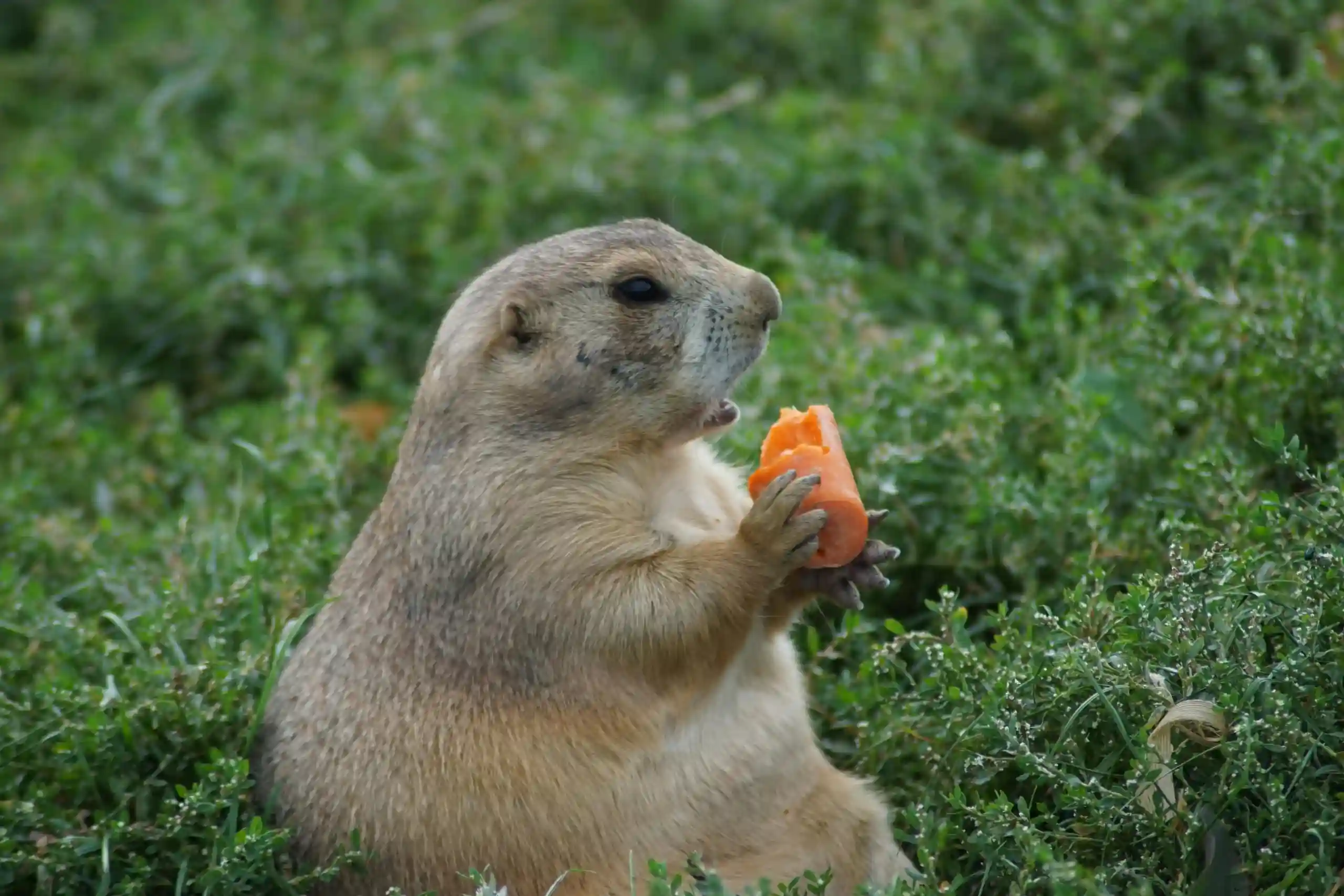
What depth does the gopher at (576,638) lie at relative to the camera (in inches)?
151

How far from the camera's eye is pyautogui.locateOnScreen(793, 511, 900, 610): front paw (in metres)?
4.06

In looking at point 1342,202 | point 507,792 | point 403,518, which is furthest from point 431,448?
point 1342,202

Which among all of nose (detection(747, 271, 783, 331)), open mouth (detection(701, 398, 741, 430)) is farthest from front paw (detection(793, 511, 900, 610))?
nose (detection(747, 271, 783, 331))

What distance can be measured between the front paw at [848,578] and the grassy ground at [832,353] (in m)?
0.23

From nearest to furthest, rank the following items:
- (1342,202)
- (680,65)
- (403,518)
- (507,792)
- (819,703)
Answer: (507,792), (403,518), (819,703), (1342,202), (680,65)

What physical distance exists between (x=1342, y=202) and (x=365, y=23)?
→ 5.66 m

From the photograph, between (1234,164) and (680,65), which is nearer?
(1234,164)

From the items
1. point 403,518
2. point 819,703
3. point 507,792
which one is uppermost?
point 403,518

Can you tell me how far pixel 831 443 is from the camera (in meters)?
4.20

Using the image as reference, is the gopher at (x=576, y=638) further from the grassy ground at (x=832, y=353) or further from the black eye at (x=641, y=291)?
the grassy ground at (x=832, y=353)

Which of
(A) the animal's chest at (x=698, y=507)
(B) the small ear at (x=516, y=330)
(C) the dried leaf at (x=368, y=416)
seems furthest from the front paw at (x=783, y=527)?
(C) the dried leaf at (x=368, y=416)

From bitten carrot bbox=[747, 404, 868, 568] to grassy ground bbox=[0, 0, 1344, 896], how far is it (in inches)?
14.3

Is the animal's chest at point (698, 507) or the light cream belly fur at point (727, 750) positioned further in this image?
the animal's chest at point (698, 507)

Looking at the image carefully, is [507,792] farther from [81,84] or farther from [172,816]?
[81,84]
